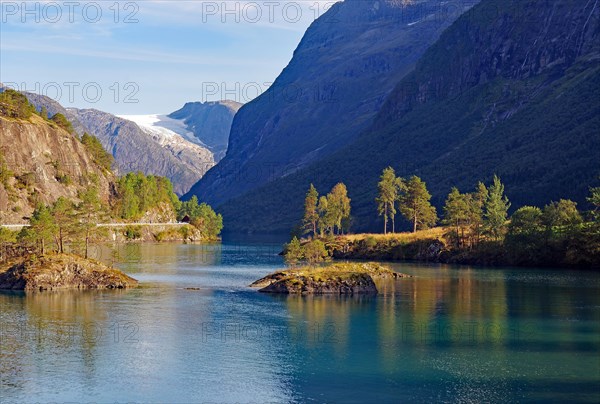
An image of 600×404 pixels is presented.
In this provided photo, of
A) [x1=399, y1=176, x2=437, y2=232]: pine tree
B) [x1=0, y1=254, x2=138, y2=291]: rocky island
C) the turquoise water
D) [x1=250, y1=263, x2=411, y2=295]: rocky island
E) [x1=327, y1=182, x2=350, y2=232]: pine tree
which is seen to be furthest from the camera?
[x1=327, y1=182, x2=350, y2=232]: pine tree

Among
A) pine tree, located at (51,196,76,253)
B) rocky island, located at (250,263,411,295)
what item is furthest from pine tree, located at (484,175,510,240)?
pine tree, located at (51,196,76,253)

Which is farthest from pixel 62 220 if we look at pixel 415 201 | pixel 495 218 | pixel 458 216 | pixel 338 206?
pixel 415 201

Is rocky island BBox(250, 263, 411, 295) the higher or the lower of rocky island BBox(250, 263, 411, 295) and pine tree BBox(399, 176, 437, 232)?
the lower

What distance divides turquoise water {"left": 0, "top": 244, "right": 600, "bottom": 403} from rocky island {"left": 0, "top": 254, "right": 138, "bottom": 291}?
3827 millimetres

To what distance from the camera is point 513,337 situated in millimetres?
76750

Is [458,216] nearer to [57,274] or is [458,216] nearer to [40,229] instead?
[40,229]

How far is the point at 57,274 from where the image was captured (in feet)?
350

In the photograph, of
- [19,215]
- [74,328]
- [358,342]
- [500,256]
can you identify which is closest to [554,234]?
[500,256]

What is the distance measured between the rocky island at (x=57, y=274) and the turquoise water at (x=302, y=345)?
383 cm

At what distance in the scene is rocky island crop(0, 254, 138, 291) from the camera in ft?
347

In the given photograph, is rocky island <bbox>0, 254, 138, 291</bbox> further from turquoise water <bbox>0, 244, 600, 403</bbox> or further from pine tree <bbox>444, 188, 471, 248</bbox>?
pine tree <bbox>444, 188, 471, 248</bbox>

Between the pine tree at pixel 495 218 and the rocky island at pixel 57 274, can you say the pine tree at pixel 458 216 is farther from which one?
the rocky island at pixel 57 274

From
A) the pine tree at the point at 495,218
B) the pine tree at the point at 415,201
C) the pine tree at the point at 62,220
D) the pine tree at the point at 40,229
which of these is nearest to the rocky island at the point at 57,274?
the pine tree at the point at 40,229

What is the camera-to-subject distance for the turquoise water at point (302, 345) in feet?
189
